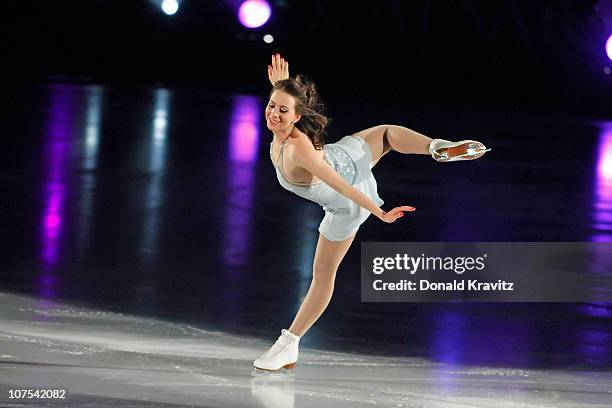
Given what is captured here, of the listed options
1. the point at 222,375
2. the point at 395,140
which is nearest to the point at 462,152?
the point at 395,140

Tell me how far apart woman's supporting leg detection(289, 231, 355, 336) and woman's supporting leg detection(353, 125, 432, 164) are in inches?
13.7

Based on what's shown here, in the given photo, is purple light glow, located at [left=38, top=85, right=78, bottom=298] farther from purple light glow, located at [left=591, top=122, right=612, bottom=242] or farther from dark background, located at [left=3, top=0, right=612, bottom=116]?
purple light glow, located at [left=591, top=122, right=612, bottom=242]

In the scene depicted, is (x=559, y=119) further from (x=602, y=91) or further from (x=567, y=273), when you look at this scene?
(x=567, y=273)

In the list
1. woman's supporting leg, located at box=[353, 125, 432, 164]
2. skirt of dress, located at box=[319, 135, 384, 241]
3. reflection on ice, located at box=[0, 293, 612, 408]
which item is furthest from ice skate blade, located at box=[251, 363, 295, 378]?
woman's supporting leg, located at box=[353, 125, 432, 164]

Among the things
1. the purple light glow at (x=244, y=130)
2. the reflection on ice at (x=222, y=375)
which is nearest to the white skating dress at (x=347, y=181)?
the reflection on ice at (x=222, y=375)

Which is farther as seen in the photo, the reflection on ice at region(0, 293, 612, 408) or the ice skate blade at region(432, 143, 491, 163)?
the reflection on ice at region(0, 293, 612, 408)

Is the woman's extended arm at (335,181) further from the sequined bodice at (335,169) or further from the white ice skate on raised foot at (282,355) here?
the white ice skate on raised foot at (282,355)

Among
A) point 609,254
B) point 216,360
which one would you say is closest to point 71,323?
point 216,360

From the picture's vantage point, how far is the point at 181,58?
1650 cm

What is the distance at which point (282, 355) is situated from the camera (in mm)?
4719

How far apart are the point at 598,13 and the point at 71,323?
Answer: 35.1 ft

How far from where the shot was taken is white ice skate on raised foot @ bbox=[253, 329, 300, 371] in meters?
4.72

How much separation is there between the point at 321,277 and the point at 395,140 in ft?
1.99

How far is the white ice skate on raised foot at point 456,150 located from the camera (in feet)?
13.5
